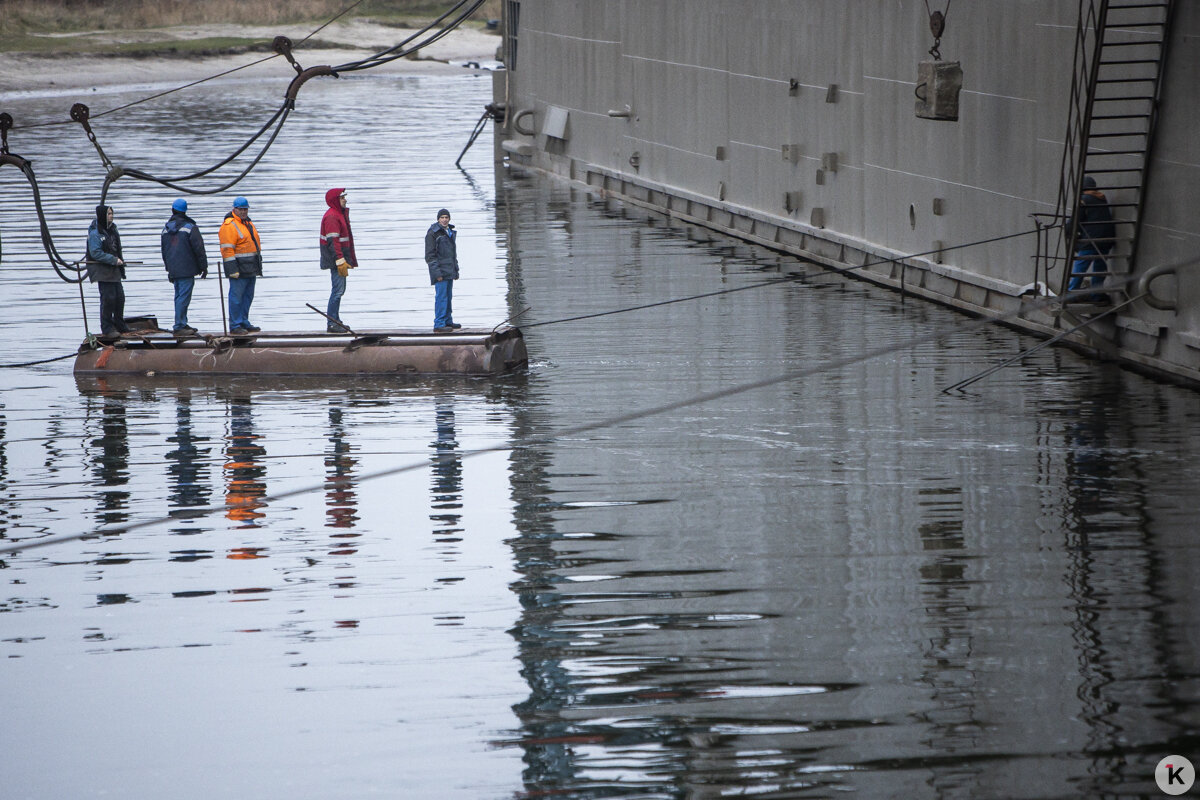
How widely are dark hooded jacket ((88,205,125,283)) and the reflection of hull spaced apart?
1.04 meters

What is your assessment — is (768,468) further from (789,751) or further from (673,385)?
(789,751)

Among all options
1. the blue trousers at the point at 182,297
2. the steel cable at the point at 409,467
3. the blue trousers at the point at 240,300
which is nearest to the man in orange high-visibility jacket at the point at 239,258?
the blue trousers at the point at 240,300

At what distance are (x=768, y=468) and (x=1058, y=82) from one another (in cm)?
629

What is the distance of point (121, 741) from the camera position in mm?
7637

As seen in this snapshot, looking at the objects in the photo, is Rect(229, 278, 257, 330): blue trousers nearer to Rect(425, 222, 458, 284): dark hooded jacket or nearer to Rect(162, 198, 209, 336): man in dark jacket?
Rect(162, 198, 209, 336): man in dark jacket

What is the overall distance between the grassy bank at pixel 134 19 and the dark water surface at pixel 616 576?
51965 mm

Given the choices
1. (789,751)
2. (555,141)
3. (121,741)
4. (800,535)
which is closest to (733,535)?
(800,535)

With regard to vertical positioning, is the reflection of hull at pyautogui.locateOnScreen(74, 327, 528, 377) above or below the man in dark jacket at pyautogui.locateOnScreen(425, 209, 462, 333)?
below

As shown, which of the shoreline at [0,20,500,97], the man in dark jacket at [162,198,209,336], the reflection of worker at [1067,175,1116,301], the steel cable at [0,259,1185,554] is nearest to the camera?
the steel cable at [0,259,1185,554]

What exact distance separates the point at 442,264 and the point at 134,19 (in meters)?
60.2

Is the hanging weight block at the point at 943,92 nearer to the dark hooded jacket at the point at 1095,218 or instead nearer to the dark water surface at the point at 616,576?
the dark hooded jacket at the point at 1095,218

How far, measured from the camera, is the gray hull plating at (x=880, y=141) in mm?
14820

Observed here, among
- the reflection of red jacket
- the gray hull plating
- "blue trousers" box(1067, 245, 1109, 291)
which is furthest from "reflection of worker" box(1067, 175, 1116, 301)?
the reflection of red jacket

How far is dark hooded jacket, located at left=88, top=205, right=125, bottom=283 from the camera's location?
16.3 m
